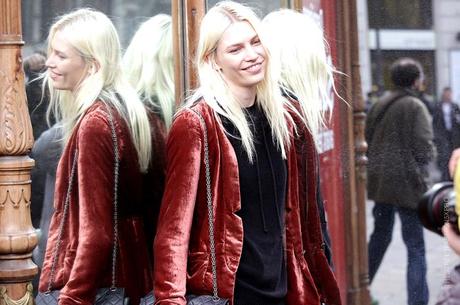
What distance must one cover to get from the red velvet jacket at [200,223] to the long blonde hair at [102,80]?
0.79m

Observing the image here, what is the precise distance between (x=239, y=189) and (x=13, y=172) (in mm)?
1257

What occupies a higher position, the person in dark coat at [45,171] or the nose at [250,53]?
the nose at [250,53]

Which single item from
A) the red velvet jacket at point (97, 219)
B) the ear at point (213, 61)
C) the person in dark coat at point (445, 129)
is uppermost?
the ear at point (213, 61)

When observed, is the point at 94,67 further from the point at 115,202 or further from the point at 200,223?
the point at 200,223

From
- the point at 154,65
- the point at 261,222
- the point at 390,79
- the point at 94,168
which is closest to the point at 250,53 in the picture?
the point at 261,222

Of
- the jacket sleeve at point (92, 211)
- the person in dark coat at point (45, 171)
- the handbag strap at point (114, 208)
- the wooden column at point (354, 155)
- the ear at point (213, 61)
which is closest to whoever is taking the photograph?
the ear at point (213, 61)

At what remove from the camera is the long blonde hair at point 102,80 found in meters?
5.35

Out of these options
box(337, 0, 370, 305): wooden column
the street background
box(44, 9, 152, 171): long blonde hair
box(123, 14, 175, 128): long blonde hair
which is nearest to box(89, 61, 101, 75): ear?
box(44, 9, 152, 171): long blonde hair

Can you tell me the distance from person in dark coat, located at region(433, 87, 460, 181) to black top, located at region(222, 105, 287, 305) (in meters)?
1.16

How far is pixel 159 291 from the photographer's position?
4.42 meters

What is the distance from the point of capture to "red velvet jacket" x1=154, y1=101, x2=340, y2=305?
14.6ft

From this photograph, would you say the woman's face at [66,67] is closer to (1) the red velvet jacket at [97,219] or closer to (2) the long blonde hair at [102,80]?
(2) the long blonde hair at [102,80]

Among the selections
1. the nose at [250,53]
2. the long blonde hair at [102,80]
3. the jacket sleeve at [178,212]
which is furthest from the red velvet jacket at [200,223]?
the long blonde hair at [102,80]

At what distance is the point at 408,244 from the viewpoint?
572 cm
